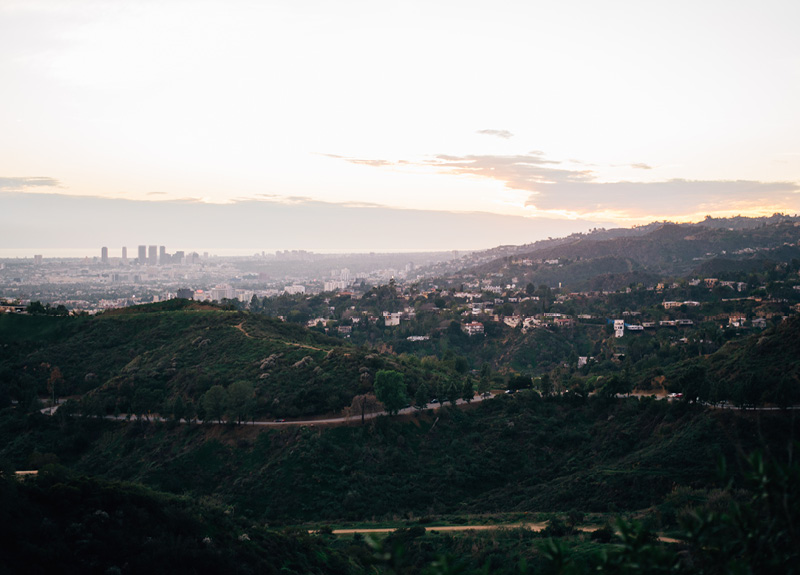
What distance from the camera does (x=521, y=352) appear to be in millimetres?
58844

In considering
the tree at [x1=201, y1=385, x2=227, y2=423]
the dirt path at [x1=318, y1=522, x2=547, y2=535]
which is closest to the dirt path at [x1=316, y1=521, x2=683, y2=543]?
the dirt path at [x1=318, y1=522, x2=547, y2=535]

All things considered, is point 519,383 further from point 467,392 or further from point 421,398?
point 421,398

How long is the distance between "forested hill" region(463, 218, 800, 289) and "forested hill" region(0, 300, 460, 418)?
7375 cm

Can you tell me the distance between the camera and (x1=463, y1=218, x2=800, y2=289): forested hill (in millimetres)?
113750

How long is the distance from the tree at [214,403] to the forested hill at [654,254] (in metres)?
82.4

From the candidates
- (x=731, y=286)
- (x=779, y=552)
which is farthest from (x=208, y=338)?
(x=731, y=286)

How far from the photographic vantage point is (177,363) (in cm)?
3534

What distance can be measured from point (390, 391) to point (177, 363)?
1503 centimetres

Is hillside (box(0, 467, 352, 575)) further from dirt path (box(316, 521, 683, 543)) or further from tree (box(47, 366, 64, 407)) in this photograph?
tree (box(47, 366, 64, 407))

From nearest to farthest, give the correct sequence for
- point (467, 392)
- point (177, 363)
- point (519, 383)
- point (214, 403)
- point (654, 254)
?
point (214, 403), point (467, 392), point (177, 363), point (519, 383), point (654, 254)

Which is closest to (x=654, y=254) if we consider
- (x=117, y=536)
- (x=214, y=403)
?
(x=214, y=403)

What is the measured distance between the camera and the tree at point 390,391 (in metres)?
28.7

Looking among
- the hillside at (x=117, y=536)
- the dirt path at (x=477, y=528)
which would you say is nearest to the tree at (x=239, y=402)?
the dirt path at (x=477, y=528)

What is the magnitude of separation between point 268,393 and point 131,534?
19.9 metres
